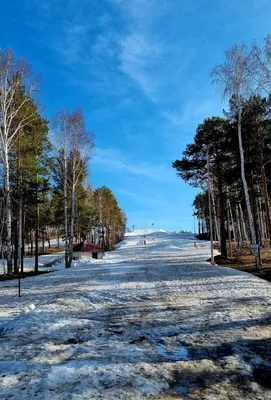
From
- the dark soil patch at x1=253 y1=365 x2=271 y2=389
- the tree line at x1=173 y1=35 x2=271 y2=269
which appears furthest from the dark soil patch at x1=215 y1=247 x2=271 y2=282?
the dark soil patch at x1=253 y1=365 x2=271 y2=389

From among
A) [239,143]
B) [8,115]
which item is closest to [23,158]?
[8,115]

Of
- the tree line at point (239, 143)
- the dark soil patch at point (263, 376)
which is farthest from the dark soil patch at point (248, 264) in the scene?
the dark soil patch at point (263, 376)

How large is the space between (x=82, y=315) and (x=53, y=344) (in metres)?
2.01

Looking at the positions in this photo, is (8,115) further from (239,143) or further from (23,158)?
(239,143)

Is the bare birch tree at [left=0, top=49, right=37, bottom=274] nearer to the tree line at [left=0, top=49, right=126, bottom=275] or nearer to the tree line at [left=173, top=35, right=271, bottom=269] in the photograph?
the tree line at [left=0, top=49, right=126, bottom=275]

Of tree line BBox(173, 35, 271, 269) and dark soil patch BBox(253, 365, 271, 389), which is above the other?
tree line BBox(173, 35, 271, 269)

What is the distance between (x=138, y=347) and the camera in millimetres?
4707

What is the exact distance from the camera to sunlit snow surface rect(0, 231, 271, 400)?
131 inches

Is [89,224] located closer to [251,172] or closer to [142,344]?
[251,172]

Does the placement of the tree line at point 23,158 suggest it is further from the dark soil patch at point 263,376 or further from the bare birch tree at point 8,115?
the dark soil patch at point 263,376

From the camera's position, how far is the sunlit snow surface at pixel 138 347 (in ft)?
11.0

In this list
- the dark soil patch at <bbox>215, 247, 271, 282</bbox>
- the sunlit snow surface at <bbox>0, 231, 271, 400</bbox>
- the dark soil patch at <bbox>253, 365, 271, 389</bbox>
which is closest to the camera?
the sunlit snow surface at <bbox>0, 231, 271, 400</bbox>

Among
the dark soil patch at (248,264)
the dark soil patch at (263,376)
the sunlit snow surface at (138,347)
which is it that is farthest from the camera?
the dark soil patch at (248,264)

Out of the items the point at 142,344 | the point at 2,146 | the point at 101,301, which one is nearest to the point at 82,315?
the point at 101,301
